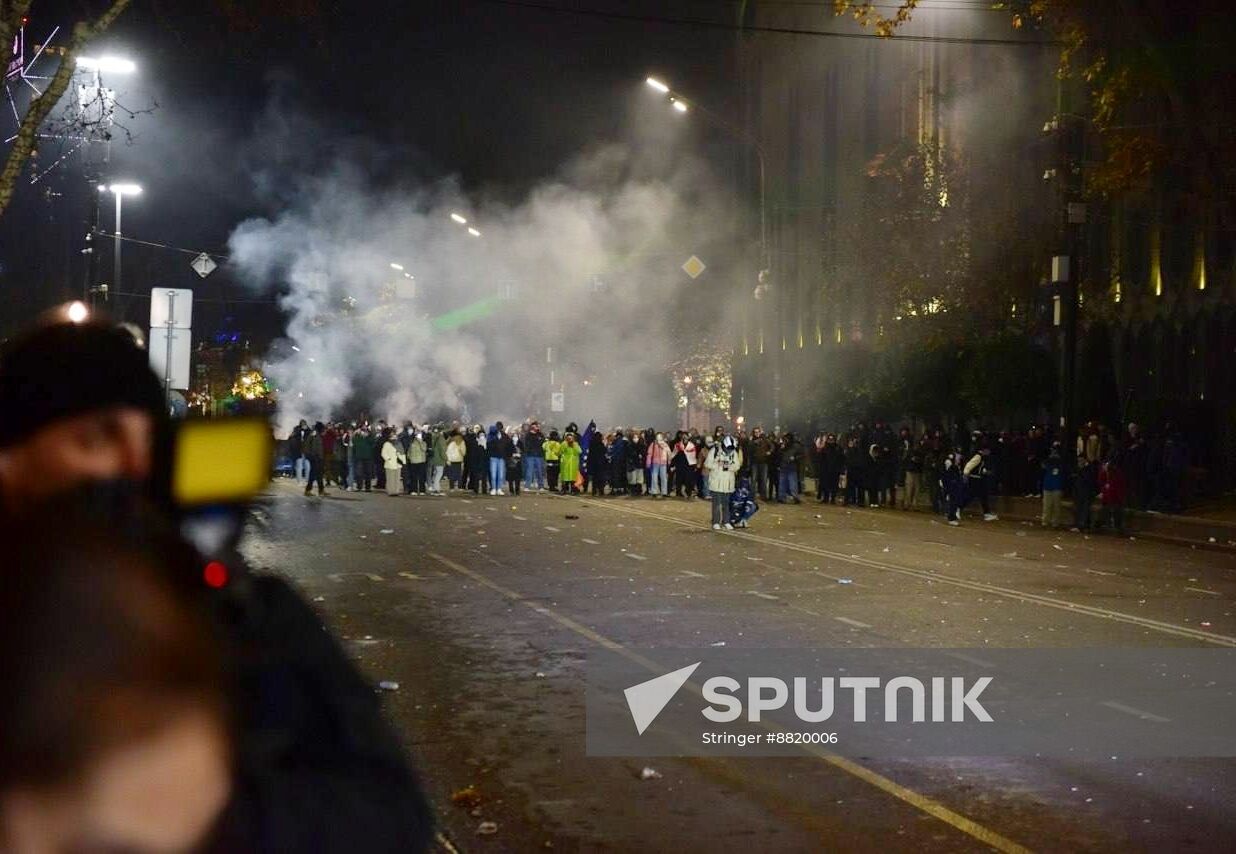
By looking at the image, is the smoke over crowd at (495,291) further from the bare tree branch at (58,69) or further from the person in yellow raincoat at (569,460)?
the bare tree branch at (58,69)

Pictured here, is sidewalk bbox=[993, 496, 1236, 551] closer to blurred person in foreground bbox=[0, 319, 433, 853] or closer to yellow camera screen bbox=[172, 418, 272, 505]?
yellow camera screen bbox=[172, 418, 272, 505]

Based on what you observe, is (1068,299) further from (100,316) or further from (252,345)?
(252,345)

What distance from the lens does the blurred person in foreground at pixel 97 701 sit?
132cm

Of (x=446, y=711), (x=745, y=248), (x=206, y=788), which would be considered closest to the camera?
(x=206, y=788)

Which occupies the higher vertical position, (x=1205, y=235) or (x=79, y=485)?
(x=1205, y=235)

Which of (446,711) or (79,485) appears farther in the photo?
(446,711)

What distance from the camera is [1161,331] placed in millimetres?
36500

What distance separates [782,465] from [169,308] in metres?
15.6

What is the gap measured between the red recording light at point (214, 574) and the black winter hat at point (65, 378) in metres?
0.21

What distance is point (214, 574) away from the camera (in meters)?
1.47

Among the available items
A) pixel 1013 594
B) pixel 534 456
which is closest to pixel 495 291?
pixel 534 456

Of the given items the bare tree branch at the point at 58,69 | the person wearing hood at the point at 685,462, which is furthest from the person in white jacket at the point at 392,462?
the bare tree branch at the point at 58,69

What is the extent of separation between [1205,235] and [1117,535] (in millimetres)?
13014

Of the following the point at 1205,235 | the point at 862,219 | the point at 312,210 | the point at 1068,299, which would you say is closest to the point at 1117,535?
the point at 1068,299
